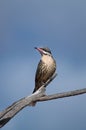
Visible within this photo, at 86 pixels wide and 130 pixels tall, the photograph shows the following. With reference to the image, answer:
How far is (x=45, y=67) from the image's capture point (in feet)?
32.7

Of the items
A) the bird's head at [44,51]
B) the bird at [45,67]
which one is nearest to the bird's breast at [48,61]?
the bird at [45,67]

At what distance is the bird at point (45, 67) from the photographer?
968cm

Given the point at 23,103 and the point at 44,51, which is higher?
the point at 44,51

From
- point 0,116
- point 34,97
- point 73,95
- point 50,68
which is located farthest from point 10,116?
point 50,68

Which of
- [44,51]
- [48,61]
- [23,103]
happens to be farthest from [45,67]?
[23,103]

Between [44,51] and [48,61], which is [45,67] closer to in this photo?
[48,61]

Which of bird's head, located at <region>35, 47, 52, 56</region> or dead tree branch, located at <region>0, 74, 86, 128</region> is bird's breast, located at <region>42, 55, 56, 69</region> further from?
dead tree branch, located at <region>0, 74, 86, 128</region>

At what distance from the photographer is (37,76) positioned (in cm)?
1015

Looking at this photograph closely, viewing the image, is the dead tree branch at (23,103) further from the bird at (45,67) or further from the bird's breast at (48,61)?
the bird's breast at (48,61)

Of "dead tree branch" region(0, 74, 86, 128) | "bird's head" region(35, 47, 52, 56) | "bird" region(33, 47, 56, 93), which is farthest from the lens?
"bird" region(33, 47, 56, 93)

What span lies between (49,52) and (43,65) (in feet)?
1.34

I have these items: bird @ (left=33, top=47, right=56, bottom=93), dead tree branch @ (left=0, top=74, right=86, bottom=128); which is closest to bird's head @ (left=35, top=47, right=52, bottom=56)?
bird @ (left=33, top=47, right=56, bottom=93)

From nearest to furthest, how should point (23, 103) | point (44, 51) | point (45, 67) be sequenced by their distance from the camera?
point (23, 103) → point (44, 51) → point (45, 67)

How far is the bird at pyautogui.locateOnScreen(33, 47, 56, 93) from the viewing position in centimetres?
968
